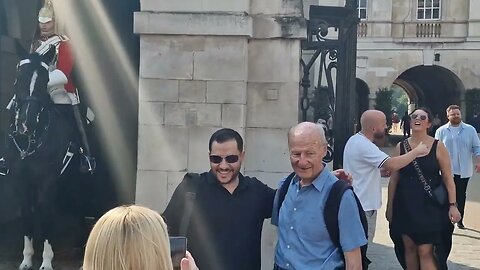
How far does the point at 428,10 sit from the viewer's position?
29000 millimetres

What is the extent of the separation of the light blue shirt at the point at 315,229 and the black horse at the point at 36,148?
10.6ft

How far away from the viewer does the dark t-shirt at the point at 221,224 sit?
3.51 m

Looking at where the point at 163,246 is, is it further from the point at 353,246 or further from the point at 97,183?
the point at 97,183

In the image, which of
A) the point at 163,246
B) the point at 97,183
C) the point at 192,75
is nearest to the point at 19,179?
the point at 97,183

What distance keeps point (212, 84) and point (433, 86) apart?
29319 millimetres

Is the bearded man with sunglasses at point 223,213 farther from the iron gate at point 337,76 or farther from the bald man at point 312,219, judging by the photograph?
the iron gate at point 337,76

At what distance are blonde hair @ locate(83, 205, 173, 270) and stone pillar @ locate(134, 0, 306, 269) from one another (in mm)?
3725

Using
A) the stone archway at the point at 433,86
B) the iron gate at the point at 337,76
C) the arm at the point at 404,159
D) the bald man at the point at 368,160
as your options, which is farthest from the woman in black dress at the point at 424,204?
the stone archway at the point at 433,86

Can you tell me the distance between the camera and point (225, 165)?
3.54m

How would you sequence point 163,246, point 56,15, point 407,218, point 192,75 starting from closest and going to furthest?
point 163,246 → point 407,218 → point 192,75 → point 56,15

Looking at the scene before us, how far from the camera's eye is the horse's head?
564 centimetres

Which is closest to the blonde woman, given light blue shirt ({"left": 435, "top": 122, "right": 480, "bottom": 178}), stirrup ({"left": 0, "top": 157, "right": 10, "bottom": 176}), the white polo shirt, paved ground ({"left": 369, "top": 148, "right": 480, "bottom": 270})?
the white polo shirt

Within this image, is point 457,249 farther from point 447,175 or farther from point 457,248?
point 447,175

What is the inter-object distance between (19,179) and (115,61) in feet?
5.85
